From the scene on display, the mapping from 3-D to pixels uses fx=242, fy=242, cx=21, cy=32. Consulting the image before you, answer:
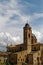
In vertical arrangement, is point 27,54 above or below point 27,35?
below

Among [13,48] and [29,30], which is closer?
[29,30]

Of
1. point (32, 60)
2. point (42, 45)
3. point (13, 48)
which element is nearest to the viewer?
point (32, 60)

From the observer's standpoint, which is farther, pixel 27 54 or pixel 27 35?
pixel 27 35

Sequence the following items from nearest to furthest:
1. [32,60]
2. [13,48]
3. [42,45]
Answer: [32,60] → [42,45] → [13,48]

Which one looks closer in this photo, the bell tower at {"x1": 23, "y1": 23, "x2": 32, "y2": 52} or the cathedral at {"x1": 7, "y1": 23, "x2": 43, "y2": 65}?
the cathedral at {"x1": 7, "y1": 23, "x2": 43, "y2": 65}

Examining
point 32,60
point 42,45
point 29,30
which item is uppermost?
point 29,30

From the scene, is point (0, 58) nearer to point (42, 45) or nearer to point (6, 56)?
point (6, 56)

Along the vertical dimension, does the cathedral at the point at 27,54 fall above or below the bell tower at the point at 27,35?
below

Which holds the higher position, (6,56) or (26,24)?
(26,24)

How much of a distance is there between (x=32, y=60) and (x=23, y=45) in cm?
792

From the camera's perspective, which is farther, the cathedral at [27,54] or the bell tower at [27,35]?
the bell tower at [27,35]

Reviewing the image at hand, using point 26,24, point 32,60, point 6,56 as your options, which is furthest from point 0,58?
point 26,24

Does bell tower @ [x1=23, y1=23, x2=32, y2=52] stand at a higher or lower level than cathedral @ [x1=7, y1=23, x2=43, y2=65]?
higher

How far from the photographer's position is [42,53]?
3007 inches
